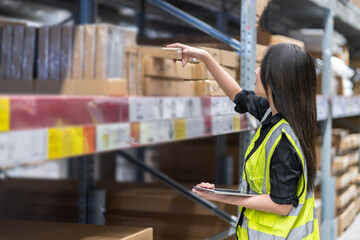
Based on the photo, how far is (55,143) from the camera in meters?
1.42

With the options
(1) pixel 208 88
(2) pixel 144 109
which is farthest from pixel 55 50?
(2) pixel 144 109

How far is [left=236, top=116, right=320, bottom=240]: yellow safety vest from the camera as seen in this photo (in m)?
1.91

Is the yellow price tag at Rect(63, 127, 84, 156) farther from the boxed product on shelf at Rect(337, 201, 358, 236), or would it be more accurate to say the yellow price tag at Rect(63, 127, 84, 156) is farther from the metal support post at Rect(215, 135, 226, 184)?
the boxed product on shelf at Rect(337, 201, 358, 236)

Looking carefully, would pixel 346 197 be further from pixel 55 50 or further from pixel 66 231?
pixel 66 231

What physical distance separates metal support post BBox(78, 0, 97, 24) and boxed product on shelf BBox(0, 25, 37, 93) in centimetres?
41

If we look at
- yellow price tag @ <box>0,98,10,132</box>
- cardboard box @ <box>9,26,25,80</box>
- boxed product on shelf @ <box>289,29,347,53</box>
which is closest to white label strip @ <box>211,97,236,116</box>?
cardboard box @ <box>9,26,25,80</box>

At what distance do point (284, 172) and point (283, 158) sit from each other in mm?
46

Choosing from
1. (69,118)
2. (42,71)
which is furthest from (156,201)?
→ (69,118)

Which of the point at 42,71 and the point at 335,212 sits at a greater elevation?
the point at 42,71

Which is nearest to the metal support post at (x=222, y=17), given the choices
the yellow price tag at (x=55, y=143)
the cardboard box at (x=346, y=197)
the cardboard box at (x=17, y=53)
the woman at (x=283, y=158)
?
the cardboard box at (x=346, y=197)

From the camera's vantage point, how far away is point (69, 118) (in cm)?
149

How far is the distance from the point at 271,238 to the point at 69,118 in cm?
85

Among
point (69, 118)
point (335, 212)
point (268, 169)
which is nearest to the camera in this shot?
point (69, 118)

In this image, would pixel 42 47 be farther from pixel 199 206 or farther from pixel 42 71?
pixel 199 206
